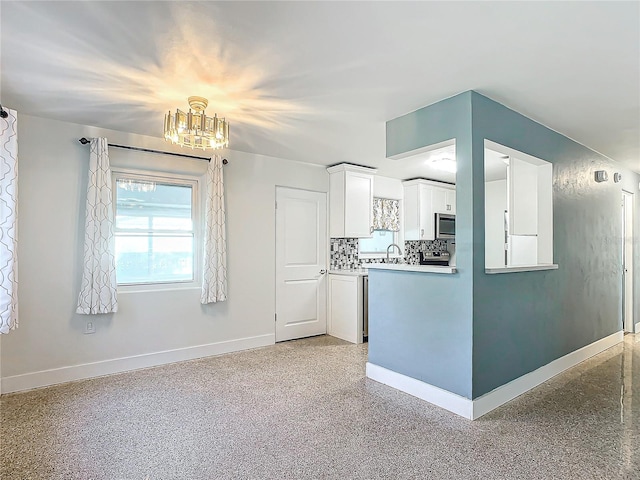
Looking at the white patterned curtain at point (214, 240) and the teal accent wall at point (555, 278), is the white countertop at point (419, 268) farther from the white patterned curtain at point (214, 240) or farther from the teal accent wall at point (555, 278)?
the white patterned curtain at point (214, 240)

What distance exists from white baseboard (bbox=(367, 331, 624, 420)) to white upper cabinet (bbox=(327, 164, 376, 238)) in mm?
2076

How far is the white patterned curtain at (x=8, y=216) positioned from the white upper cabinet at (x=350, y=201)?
3.38 m

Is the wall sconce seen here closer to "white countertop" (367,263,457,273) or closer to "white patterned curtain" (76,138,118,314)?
"white countertop" (367,263,457,273)

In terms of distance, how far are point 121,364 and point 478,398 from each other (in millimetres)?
3196

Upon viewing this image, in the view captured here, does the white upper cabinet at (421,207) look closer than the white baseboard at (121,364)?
No

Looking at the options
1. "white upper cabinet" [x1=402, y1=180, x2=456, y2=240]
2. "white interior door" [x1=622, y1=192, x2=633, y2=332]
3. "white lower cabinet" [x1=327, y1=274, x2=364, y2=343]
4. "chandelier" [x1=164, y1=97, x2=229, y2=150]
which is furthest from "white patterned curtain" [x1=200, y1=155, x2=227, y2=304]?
"white interior door" [x1=622, y1=192, x2=633, y2=332]

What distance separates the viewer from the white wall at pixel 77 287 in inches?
125

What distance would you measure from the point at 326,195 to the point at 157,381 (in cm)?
305

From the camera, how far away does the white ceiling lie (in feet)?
5.83

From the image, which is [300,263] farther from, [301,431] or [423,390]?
[301,431]

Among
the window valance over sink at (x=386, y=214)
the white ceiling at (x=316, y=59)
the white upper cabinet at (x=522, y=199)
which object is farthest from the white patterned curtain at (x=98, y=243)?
the white upper cabinet at (x=522, y=199)

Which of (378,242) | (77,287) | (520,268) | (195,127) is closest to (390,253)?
(378,242)

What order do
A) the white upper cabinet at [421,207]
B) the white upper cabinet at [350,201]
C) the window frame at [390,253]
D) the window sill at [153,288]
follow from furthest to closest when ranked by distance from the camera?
1. the white upper cabinet at [421,207]
2. the window frame at [390,253]
3. the white upper cabinet at [350,201]
4. the window sill at [153,288]

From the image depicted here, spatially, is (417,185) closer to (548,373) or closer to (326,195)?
(326,195)
